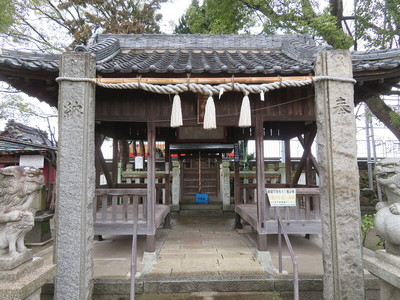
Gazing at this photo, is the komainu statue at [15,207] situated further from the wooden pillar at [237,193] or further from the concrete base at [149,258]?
the wooden pillar at [237,193]

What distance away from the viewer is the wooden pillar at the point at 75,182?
338 centimetres

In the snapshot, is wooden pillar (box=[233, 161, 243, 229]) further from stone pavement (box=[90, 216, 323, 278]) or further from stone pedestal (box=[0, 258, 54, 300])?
stone pedestal (box=[0, 258, 54, 300])

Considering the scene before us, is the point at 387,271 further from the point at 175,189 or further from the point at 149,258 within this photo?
the point at 175,189

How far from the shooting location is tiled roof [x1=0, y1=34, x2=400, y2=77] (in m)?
4.19

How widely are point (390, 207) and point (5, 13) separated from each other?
49.8 feet

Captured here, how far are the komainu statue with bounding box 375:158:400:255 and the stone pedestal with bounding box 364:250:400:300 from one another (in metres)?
0.12

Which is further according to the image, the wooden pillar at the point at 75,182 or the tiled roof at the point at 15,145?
the tiled roof at the point at 15,145

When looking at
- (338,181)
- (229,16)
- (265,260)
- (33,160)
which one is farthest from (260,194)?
(229,16)

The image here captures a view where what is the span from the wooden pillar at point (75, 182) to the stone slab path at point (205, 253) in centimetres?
149

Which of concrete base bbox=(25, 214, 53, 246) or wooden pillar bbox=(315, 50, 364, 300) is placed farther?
concrete base bbox=(25, 214, 53, 246)

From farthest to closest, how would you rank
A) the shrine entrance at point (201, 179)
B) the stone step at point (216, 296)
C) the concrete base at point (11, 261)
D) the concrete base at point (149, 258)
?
1. the shrine entrance at point (201, 179)
2. the concrete base at point (149, 258)
3. the stone step at point (216, 296)
4. the concrete base at point (11, 261)

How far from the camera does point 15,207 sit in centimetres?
286

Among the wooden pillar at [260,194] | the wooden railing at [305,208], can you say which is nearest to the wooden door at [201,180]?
the wooden railing at [305,208]

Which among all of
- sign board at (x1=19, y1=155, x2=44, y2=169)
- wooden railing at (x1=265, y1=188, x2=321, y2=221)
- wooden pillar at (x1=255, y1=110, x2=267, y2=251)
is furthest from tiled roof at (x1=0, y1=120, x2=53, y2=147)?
wooden railing at (x1=265, y1=188, x2=321, y2=221)
